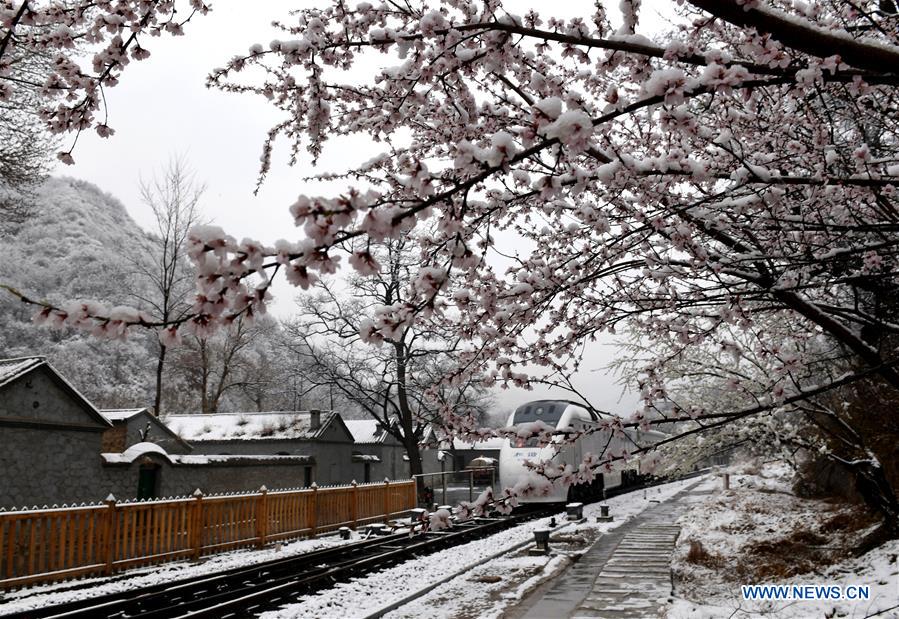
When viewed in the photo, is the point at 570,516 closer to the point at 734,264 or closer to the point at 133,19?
the point at 734,264

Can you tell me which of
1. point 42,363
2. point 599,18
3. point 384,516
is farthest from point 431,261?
point 384,516

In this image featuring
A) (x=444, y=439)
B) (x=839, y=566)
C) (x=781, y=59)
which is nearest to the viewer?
(x=781, y=59)

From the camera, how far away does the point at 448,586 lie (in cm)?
932

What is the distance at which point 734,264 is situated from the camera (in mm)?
5027

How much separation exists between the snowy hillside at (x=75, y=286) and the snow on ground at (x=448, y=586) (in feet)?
118

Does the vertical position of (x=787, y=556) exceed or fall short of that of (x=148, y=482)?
it falls short

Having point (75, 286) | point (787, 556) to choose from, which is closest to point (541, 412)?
point (787, 556)

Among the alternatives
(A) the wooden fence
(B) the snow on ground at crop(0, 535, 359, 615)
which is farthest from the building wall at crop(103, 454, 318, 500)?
(B) the snow on ground at crop(0, 535, 359, 615)

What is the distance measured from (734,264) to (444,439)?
9.71ft

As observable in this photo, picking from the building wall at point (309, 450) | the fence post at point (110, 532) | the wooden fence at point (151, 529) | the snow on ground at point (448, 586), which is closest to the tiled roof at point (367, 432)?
the building wall at point (309, 450)

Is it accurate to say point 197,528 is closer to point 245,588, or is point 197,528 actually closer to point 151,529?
point 151,529

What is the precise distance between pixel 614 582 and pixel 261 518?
898cm

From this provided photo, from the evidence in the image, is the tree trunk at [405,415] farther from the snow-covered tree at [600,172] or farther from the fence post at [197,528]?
the snow-covered tree at [600,172]

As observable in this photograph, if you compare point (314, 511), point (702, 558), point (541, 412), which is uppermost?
point (541, 412)
